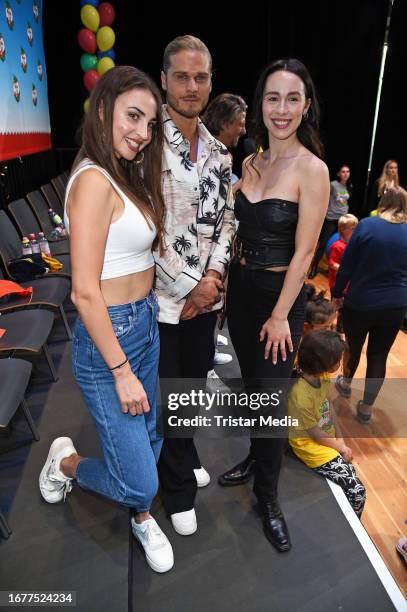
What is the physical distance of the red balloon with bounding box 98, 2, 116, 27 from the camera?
20.5ft

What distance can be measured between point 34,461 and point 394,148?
6.30m

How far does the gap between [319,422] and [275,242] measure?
0.98 meters

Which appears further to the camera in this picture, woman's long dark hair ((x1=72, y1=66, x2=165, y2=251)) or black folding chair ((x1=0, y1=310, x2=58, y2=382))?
black folding chair ((x1=0, y1=310, x2=58, y2=382))

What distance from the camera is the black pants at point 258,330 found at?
1.54 metres

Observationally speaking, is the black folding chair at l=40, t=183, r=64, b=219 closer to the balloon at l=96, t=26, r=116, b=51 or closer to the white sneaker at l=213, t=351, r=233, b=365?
the balloon at l=96, t=26, r=116, b=51

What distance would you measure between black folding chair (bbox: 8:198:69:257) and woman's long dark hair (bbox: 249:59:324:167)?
2551 mm

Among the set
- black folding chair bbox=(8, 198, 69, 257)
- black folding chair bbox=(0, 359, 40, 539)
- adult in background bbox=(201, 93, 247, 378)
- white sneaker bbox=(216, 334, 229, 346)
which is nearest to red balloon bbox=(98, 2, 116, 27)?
black folding chair bbox=(8, 198, 69, 257)

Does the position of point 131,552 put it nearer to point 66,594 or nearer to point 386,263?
point 66,594

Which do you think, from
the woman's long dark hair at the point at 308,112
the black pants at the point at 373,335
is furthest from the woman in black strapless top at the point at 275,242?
the black pants at the point at 373,335

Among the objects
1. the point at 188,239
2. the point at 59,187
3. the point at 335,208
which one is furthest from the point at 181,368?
the point at 335,208

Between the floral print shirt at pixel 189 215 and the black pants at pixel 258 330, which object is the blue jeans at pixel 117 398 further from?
the black pants at pixel 258 330

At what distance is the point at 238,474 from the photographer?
6.27 feet

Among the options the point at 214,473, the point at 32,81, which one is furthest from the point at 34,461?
the point at 32,81

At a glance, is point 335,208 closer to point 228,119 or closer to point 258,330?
point 228,119
